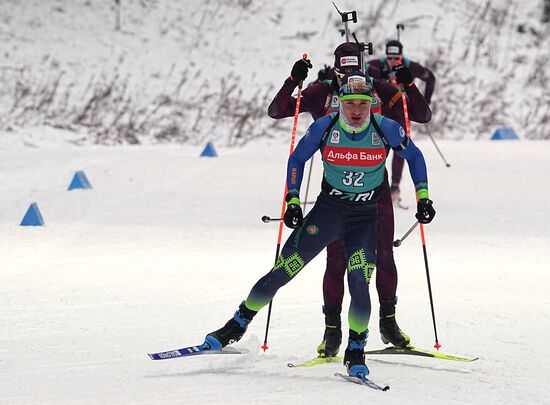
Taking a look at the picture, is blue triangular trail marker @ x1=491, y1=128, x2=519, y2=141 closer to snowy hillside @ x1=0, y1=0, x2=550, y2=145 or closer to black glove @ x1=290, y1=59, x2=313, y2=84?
snowy hillside @ x1=0, y1=0, x2=550, y2=145

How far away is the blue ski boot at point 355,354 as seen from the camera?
18.5ft

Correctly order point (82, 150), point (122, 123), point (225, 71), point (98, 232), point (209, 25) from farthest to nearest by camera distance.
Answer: point (209, 25) < point (225, 71) < point (122, 123) < point (82, 150) < point (98, 232)

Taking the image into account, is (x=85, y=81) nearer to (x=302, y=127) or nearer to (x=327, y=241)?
(x=302, y=127)

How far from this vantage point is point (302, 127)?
67.6ft

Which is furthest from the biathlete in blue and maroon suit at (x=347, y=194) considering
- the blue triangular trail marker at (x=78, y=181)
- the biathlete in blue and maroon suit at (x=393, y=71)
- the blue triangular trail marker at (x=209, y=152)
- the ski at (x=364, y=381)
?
the blue triangular trail marker at (x=209, y=152)

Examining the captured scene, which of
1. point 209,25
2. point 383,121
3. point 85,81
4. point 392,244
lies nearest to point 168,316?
point 392,244

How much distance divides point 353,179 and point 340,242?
612 millimetres

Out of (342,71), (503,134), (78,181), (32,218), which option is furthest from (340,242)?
(503,134)

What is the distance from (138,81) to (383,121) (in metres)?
16.3

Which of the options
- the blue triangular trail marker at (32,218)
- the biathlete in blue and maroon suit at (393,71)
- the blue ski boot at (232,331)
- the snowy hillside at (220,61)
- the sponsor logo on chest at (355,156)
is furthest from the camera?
the snowy hillside at (220,61)

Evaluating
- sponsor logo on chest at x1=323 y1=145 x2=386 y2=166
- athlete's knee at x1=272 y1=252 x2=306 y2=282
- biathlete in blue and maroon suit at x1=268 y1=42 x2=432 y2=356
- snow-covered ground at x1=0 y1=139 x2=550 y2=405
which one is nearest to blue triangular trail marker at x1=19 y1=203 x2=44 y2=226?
snow-covered ground at x1=0 y1=139 x2=550 y2=405

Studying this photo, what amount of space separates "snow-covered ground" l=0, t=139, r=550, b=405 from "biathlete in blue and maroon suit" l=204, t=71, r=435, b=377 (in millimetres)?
518

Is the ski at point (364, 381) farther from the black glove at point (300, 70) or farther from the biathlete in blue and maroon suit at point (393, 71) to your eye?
the biathlete in blue and maroon suit at point (393, 71)

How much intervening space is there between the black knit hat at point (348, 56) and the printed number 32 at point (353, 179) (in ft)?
2.84
